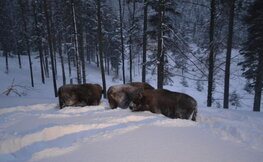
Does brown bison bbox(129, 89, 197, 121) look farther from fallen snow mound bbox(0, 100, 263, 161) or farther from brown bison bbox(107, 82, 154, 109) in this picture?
fallen snow mound bbox(0, 100, 263, 161)

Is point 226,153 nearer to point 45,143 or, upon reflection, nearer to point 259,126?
point 259,126

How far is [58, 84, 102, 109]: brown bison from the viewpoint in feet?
30.3

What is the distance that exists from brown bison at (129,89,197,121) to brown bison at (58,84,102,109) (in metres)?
2.56

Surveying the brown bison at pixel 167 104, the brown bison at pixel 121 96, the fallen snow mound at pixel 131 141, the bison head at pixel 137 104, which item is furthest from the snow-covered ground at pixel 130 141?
the brown bison at pixel 121 96

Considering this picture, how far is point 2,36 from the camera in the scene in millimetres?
34688

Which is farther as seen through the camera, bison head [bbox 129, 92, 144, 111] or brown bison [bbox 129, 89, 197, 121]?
bison head [bbox 129, 92, 144, 111]

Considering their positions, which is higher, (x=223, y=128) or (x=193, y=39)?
(x=193, y=39)

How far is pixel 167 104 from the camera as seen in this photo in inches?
285

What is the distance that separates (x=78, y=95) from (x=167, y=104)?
476 cm

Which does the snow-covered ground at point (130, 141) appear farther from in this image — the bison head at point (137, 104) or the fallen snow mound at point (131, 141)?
the bison head at point (137, 104)

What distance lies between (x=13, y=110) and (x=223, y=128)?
8859mm

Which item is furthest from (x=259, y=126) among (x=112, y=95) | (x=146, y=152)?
(x=112, y=95)

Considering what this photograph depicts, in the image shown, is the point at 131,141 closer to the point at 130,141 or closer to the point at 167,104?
the point at 130,141

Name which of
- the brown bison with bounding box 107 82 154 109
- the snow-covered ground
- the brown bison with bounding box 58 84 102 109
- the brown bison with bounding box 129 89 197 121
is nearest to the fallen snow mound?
the snow-covered ground
